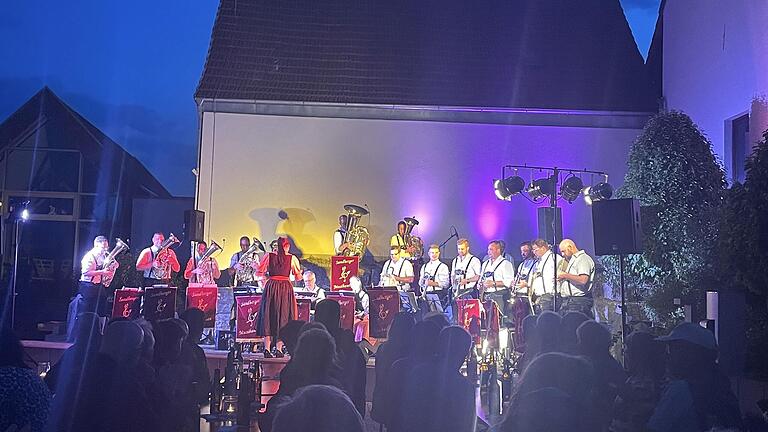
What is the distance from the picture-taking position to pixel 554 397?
10.6 feet

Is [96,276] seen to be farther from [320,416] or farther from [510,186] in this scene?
[320,416]

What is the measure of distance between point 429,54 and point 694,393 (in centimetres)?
1825

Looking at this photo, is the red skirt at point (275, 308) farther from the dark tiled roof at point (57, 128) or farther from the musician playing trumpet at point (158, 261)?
the dark tiled roof at point (57, 128)

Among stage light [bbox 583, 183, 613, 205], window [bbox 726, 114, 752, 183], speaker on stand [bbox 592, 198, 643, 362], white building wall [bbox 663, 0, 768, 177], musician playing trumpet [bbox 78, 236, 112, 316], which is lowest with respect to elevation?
musician playing trumpet [bbox 78, 236, 112, 316]

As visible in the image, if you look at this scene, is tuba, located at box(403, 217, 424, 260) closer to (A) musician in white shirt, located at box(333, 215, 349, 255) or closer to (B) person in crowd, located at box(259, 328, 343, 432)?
(A) musician in white shirt, located at box(333, 215, 349, 255)

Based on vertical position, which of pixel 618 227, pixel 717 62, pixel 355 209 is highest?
pixel 717 62

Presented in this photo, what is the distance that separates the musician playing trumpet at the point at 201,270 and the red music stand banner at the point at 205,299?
6.76 ft

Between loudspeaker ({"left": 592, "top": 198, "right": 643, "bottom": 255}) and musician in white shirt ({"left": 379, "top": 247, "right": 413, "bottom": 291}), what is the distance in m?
5.91

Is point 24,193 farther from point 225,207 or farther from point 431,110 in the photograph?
point 431,110

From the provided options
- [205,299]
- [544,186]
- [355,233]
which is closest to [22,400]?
[205,299]

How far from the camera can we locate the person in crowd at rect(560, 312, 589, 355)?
6199 millimetres

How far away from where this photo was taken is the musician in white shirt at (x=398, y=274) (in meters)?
16.4

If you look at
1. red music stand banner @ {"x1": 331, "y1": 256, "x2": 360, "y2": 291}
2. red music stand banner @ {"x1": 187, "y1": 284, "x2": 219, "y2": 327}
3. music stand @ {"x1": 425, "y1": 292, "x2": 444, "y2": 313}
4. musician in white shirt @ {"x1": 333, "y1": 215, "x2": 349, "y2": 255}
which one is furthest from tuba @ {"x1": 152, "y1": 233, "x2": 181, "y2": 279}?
music stand @ {"x1": 425, "y1": 292, "x2": 444, "y2": 313}

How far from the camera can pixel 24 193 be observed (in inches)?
1019
